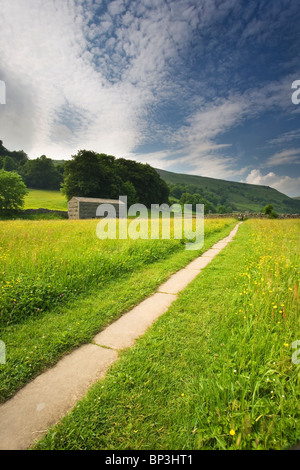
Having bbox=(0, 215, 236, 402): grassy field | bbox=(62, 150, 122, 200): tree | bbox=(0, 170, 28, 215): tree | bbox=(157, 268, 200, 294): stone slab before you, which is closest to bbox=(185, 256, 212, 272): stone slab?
bbox=(0, 215, 236, 402): grassy field

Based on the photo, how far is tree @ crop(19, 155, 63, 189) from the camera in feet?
242

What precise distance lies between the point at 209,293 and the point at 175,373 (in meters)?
2.58

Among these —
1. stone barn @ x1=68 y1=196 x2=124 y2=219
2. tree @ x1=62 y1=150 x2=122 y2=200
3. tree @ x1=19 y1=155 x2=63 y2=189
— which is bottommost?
stone barn @ x1=68 y1=196 x2=124 y2=219

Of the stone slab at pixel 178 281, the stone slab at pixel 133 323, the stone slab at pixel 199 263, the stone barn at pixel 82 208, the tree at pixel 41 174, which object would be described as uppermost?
the tree at pixel 41 174

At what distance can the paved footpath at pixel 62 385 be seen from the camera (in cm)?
193

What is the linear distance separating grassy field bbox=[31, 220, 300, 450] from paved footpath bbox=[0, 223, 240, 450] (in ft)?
0.52

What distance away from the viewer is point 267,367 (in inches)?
95.1

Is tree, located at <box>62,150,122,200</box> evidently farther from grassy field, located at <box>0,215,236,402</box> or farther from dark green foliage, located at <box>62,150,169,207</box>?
grassy field, located at <box>0,215,236,402</box>

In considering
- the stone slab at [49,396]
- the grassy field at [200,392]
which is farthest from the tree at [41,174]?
the grassy field at [200,392]

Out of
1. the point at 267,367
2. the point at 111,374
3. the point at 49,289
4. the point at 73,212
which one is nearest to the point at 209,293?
the point at 267,367

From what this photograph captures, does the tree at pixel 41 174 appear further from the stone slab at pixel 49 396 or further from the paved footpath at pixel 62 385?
the stone slab at pixel 49 396

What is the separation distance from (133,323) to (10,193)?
39.8m

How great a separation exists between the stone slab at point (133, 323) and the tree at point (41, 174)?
82.6 m

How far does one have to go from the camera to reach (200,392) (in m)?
2.23
